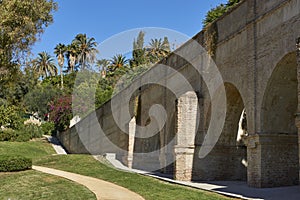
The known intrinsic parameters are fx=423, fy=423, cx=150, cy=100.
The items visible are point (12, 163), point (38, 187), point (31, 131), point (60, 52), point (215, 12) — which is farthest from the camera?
point (60, 52)

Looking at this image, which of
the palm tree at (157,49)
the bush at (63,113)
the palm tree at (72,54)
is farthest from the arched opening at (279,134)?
the palm tree at (72,54)

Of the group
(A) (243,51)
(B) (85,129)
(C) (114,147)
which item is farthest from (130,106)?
(A) (243,51)

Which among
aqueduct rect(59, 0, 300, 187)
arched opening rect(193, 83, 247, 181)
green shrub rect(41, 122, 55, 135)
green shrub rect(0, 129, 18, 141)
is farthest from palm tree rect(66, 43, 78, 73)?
arched opening rect(193, 83, 247, 181)

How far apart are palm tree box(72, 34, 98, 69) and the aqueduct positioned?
43090 mm

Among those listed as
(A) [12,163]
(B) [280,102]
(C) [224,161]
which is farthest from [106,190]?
(A) [12,163]

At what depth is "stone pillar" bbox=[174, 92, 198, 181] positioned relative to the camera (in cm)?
1678

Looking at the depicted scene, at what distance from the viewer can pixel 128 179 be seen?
17078 millimetres

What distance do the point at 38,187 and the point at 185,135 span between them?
5.99 m

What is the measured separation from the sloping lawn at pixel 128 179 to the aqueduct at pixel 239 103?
1713 mm

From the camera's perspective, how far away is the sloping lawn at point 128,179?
12.5 metres

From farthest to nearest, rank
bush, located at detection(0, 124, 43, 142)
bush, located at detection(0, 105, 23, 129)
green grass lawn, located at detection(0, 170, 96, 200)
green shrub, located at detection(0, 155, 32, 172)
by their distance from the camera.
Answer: bush, located at detection(0, 105, 23, 129) → bush, located at detection(0, 124, 43, 142) → green shrub, located at detection(0, 155, 32, 172) → green grass lawn, located at detection(0, 170, 96, 200)

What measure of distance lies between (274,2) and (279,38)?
3.85ft

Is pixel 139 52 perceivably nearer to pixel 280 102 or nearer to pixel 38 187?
pixel 38 187

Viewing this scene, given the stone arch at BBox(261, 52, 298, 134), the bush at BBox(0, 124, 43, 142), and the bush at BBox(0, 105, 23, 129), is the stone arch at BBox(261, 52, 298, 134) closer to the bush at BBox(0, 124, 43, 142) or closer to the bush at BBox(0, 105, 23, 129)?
the bush at BBox(0, 105, 23, 129)
